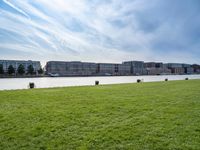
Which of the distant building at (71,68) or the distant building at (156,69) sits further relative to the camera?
the distant building at (156,69)

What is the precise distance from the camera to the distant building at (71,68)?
115 m

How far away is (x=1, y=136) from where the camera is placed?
456cm

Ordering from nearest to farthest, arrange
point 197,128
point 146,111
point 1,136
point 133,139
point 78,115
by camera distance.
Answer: point 133,139 < point 1,136 < point 197,128 < point 78,115 < point 146,111

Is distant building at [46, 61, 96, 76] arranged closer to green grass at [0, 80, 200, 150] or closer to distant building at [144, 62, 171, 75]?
distant building at [144, 62, 171, 75]

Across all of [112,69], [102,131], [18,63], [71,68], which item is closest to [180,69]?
[112,69]

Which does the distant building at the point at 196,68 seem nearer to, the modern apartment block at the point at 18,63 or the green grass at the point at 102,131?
the modern apartment block at the point at 18,63

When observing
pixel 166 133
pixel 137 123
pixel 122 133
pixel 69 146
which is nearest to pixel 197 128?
pixel 166 133

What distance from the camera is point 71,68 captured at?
12188 cm

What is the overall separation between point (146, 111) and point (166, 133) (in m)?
2.51

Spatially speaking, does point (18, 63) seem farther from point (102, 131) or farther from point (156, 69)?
point (102, 131)

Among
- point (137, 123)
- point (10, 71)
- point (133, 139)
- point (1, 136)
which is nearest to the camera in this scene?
point (133, 139)

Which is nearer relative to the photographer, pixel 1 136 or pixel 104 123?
pixel 1 136

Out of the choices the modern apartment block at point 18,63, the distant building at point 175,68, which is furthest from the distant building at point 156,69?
the modern apartment block at point 18,63

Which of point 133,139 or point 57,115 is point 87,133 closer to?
point 133,139
